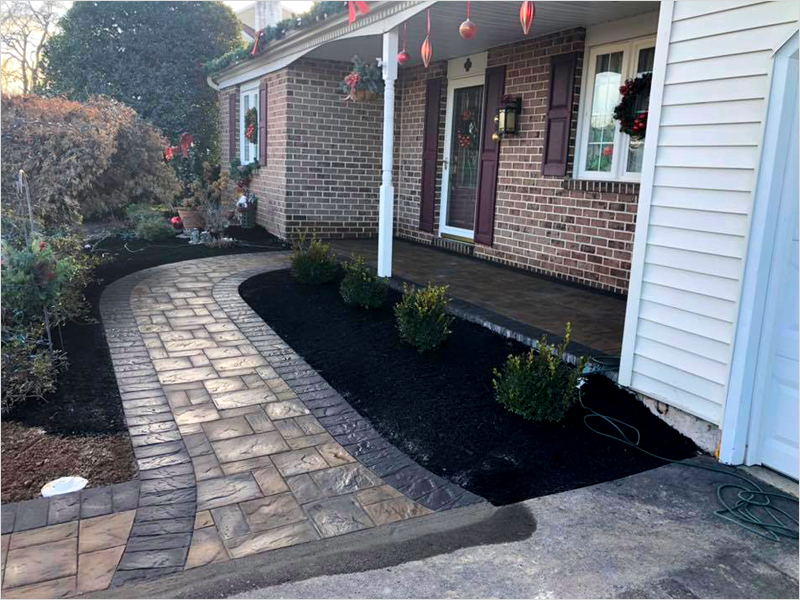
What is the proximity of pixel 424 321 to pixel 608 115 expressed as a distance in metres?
3.49

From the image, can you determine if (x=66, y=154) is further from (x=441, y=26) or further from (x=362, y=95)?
(x=441, y=26)

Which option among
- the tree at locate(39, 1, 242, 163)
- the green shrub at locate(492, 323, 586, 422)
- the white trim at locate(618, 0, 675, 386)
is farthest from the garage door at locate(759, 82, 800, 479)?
the tree at locate(39, 1, 242, 163)

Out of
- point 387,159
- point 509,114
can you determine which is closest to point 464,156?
point 509,114

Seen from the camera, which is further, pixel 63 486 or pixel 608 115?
pixel 608 115

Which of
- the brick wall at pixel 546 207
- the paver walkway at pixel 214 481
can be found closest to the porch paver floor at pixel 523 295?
the brick wall at pixel 546 207

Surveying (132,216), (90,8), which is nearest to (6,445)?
(132,216)

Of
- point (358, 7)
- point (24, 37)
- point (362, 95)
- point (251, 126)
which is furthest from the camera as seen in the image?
point (24, 37)

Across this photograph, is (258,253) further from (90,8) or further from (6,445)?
(90,8)

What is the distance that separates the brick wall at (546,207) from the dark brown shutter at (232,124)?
660 centimetres

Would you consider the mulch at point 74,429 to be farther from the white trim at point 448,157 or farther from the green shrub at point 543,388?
the white trim at point 448,157

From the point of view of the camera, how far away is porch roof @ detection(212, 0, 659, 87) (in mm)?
5879

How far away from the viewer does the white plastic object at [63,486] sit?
2.86 m

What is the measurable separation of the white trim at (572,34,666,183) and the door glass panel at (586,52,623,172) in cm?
4

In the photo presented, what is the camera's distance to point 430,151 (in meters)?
9.45
